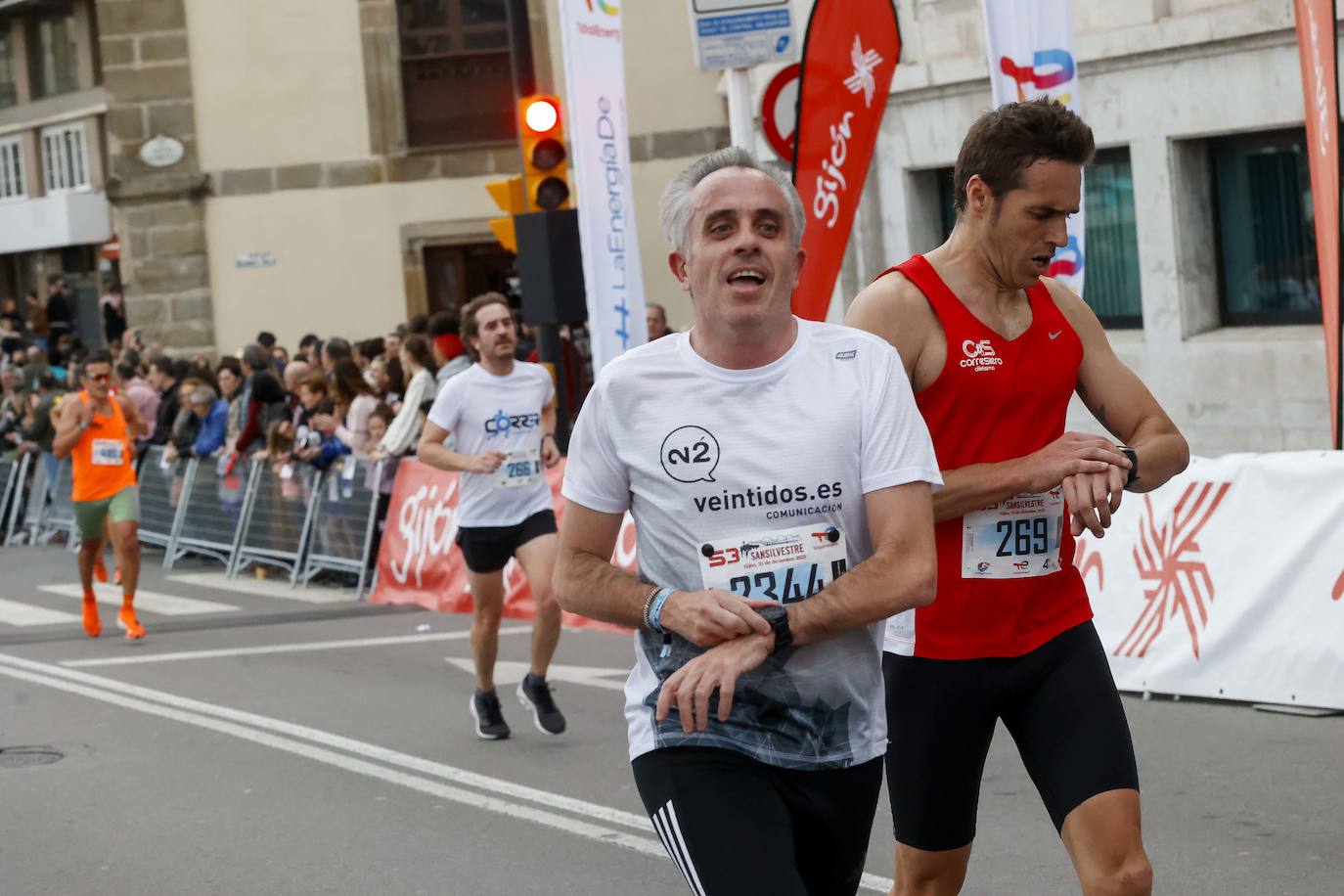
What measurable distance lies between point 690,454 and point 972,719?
1.05m

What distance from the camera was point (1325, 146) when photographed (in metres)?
9.77

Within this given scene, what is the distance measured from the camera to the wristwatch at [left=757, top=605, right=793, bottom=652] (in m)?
3.54

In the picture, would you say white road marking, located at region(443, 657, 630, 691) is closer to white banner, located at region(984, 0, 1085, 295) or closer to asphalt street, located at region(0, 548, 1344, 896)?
asphalt street, located at region(0, 548, 1344, 896)

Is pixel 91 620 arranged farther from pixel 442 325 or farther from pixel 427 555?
pixel 442 325

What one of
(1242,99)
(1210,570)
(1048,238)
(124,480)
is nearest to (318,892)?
(1048,238)

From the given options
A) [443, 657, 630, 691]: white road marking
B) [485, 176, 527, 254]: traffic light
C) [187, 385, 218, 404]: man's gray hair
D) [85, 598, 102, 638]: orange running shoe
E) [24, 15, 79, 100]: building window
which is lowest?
[443, 657, 630, 691]: white road marking

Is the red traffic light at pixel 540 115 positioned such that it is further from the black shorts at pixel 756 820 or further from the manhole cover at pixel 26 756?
the black shorts at pixel 756 820

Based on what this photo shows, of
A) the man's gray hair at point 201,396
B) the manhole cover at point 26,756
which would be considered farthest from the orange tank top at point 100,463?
the manhole cover at point 26,756

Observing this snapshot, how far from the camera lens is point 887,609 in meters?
3.57

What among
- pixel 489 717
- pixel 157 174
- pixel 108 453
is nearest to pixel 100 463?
pixel 108 453

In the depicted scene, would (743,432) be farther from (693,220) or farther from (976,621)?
(976,621)

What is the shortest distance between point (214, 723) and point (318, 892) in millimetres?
3491

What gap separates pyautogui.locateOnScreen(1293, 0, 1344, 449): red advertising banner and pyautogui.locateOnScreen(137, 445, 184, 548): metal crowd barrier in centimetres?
1102

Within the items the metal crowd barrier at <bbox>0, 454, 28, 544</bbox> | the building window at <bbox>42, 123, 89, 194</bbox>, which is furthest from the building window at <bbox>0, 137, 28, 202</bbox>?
the metal crowd barrier at <bbox>0, 454, 28, 544</bbox>
